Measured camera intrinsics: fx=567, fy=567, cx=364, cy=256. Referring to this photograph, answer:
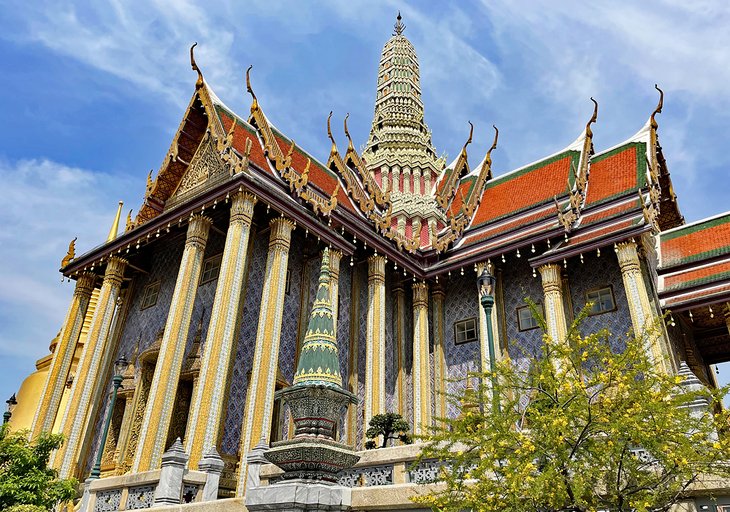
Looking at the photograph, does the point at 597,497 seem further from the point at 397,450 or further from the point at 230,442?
A: the point at 230,442

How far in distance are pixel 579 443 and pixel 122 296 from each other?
14.5 meters

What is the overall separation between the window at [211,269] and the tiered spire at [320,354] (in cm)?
856

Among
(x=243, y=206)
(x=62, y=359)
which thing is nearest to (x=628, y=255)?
(x=243, y=206)

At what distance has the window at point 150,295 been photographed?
15102 millimetres

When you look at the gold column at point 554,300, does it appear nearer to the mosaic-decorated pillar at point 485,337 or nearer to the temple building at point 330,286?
the temple building at point 330,286

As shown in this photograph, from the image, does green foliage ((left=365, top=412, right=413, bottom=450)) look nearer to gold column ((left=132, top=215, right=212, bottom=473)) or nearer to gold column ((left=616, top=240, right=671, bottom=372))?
gold column ((left=132, top=215, right=212, bottom=473))

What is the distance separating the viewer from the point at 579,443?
423 centimetres

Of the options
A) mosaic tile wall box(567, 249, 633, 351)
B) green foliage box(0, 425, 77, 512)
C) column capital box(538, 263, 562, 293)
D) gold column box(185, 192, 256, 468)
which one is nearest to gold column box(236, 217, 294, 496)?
gold column box(185, 192, 256, 468)

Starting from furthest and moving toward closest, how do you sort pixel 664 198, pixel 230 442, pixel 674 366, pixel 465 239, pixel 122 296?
pixel 664 198, pixel 465 239, pixel 122 296, pixel 674 366, pixel 230 442

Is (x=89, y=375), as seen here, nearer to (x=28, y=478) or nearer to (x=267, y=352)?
(x=28, y=478)

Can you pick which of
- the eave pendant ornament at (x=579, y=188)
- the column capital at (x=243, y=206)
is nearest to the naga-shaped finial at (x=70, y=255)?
the column capital at (x=243, y=206)

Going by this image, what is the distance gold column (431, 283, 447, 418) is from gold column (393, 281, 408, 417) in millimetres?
867

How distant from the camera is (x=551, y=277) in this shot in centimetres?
1400

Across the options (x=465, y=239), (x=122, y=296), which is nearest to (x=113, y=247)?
(x=122, y=296)
